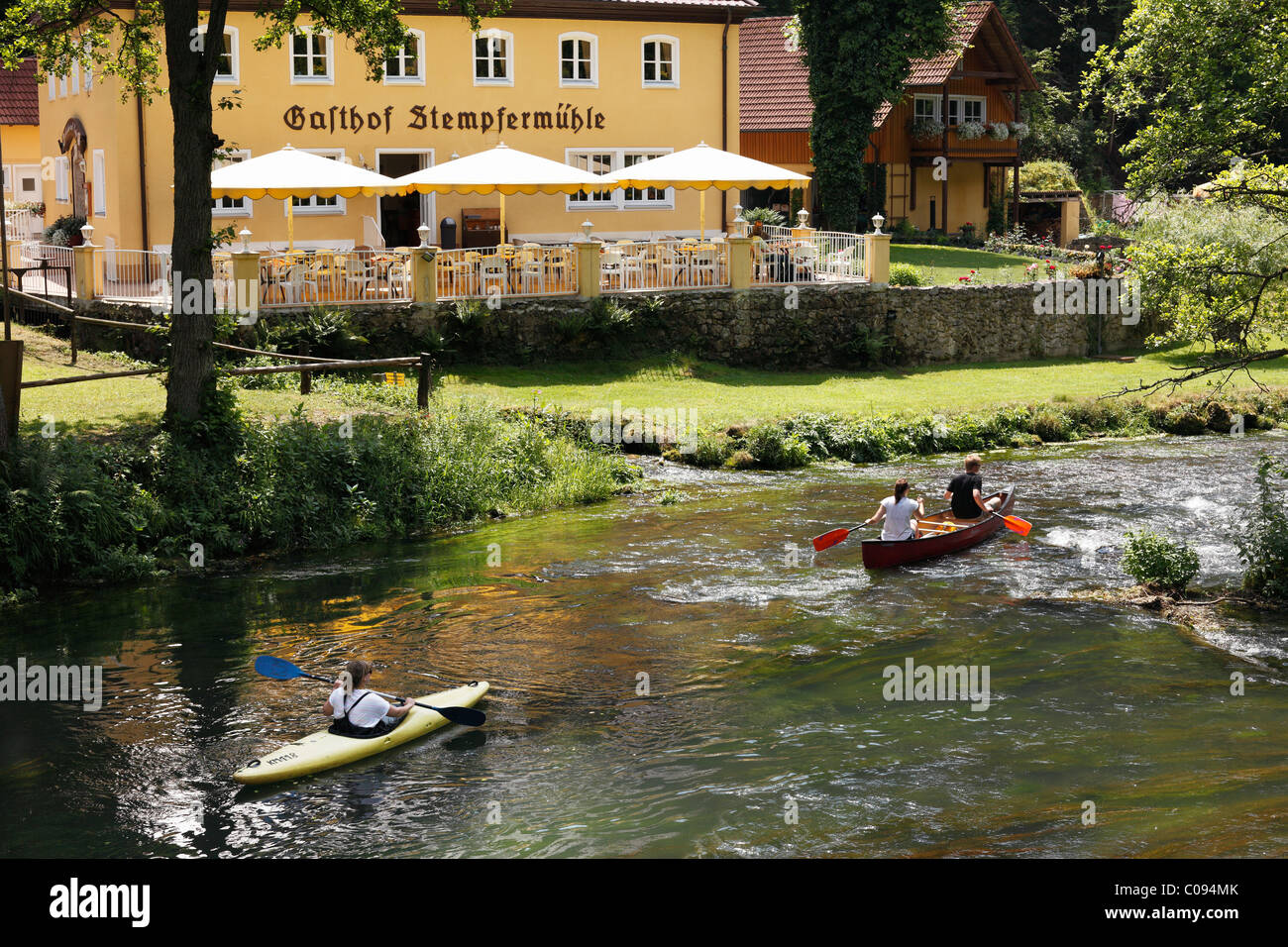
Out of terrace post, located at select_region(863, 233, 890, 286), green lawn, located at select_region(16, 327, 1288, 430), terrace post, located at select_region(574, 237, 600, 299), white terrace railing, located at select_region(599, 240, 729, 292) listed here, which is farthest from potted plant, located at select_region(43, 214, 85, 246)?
terrace post, located at select_region(863, 233, 890, 286)

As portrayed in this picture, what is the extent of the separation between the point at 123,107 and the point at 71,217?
4.86 m

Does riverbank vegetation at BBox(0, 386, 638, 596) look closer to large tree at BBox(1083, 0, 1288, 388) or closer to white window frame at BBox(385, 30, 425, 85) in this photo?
large tree at BBox(1083, 0, 1288, 388)

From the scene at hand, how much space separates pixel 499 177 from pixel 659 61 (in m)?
9.29

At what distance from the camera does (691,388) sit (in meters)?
26.5

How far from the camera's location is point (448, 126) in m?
31.6

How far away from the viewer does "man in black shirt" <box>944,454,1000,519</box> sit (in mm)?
18203

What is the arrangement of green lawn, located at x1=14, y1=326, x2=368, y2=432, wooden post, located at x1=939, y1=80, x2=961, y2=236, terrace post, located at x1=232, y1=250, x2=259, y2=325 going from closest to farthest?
Result: green lawn, located at x1=14, y1=326, x2=368, y2=432, terrace post, located at x1=232, y1=250, x2=259, y2=325, wooden post, located at x1=939, y1=80, x2=961, y2=236

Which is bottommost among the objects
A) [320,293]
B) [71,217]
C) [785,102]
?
[320,293]

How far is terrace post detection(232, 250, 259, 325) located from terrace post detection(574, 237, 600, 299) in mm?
6622

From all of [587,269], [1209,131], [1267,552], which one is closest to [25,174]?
[587,269]

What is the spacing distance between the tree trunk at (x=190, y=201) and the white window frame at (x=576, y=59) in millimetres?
14800

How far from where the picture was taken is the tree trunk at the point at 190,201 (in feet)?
60.5
